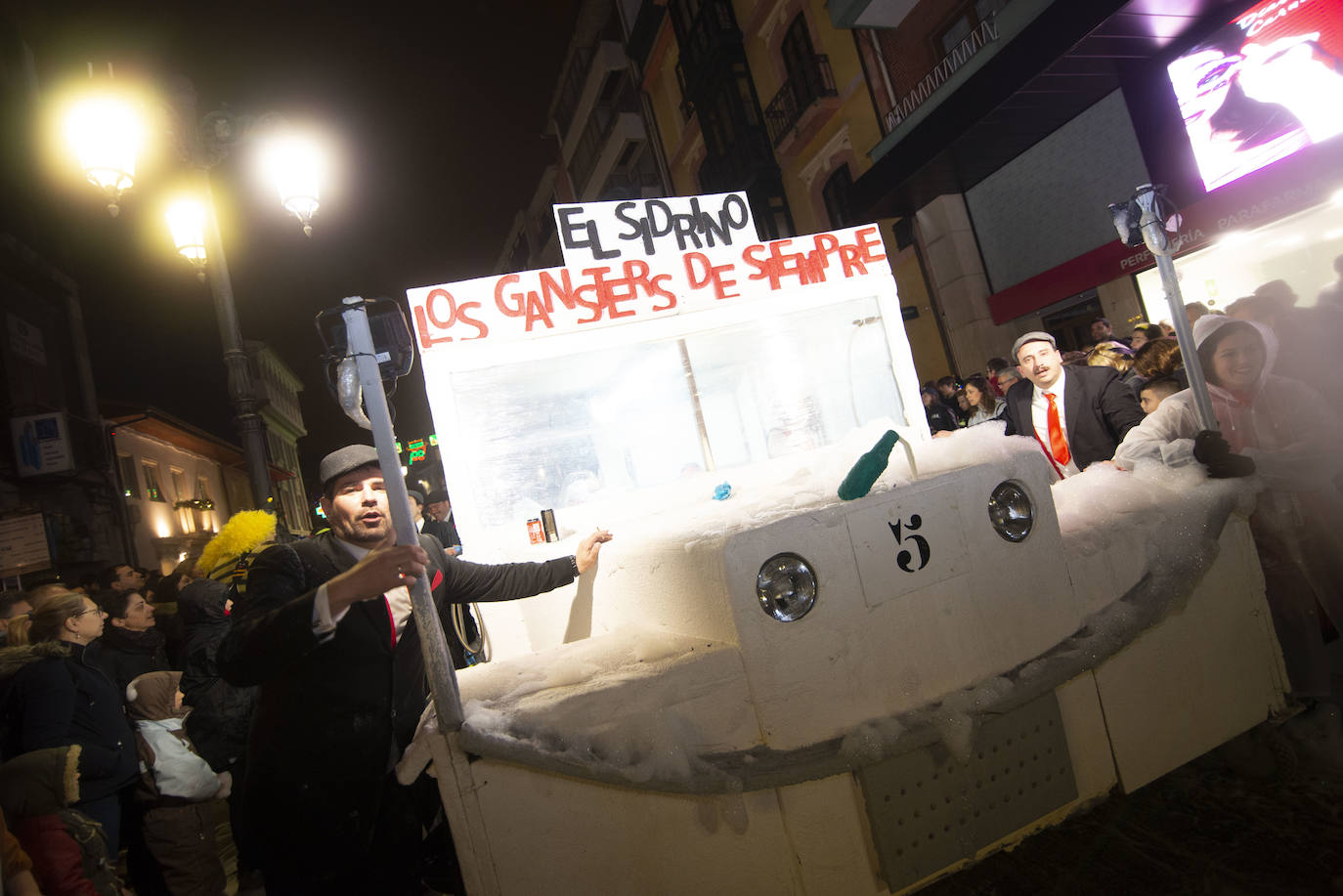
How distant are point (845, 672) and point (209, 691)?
469cm

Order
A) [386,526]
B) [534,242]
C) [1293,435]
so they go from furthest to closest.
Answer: [534,242] < [1293,435] < [386,526]

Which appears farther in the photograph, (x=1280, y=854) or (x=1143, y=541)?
(x=1143, y=541)

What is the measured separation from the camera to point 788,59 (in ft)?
63.9

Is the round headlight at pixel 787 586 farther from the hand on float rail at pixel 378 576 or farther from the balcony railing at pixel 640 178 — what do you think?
the balcony railing at pixel 640 178

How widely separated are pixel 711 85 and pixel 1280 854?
22.6m

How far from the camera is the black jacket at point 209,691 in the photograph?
5070 mm

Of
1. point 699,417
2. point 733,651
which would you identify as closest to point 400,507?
point 733,651

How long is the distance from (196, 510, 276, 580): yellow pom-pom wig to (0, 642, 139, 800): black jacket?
3.16 feet

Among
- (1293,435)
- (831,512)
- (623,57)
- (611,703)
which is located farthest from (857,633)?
(623,57)

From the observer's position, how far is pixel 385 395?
8.58ft

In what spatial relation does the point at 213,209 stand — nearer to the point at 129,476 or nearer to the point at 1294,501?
the point at 1294,501

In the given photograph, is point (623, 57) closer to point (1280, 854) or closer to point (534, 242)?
point (534, 242)

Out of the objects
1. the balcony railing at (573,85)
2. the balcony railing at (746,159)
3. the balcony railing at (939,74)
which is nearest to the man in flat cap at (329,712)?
the balcony railing at (939,74)

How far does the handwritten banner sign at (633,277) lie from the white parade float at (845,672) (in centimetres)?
9
